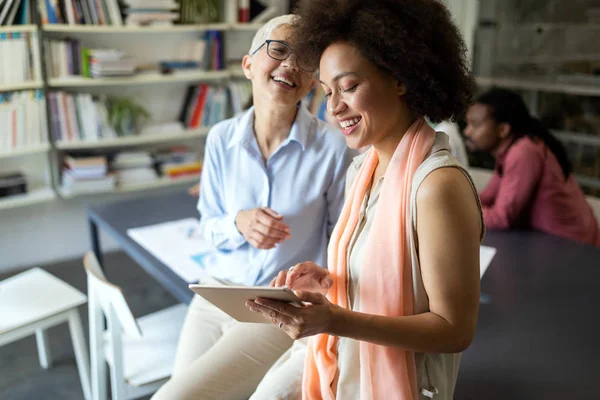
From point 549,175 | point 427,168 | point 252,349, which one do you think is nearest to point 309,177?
point 252,349

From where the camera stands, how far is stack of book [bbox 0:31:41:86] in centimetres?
329

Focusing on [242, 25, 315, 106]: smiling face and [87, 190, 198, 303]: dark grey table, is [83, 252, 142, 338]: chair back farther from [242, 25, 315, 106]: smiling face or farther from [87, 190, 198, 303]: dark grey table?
[242, 25, 315, 106]: smiling face

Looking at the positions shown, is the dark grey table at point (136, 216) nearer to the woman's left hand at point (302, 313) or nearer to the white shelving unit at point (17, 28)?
the woman's left hand at point (302, 313)

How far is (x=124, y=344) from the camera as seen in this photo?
6.35 feet

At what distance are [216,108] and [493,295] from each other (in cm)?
287

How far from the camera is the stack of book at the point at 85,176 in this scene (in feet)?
12.1

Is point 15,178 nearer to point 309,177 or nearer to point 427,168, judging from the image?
point 309,177

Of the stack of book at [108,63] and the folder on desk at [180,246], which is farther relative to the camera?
the stack of book at [108,63]

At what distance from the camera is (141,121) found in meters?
4.12

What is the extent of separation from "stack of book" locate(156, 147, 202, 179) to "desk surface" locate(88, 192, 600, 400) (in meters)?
1.65

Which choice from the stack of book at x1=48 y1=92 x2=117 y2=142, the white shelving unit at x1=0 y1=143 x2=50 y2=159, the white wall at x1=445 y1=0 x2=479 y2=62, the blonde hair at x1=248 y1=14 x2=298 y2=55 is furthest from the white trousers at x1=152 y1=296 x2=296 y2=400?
the white wall at x1=445 y1=0 x2=479 y2=62

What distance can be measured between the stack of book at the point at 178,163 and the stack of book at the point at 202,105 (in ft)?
0.68

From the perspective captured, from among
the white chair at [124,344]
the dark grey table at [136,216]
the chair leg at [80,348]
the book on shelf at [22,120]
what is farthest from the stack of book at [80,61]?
the white chair at [124,344]

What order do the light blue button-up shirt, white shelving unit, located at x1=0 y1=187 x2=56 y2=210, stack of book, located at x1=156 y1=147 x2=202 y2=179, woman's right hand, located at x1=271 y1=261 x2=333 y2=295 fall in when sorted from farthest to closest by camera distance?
stack of book, located at x1=156 y1=147 x2=202 y2=179 < white shelving unit, located at x1=0 y1=187 x2=56 y2=210 < the light blue button-up shirt < woman's right hand, located at x1=271 y1=261 x2=333 y2=295
